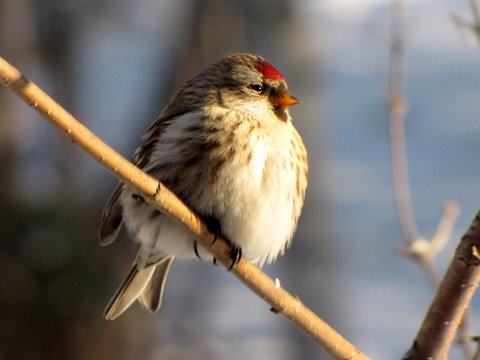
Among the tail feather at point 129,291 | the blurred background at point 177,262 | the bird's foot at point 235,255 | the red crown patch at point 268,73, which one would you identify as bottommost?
the blurred background at point 177,262

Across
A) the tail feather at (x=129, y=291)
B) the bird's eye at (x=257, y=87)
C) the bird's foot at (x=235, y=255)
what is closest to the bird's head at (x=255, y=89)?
the bird's eye at (x=257, y=87)

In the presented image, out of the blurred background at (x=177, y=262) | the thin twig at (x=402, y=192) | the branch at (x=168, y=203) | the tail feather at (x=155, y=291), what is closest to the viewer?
the branch at (x=168, y=203)

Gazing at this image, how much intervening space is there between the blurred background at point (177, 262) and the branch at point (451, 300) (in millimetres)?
1697

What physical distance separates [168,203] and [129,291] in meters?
0.90

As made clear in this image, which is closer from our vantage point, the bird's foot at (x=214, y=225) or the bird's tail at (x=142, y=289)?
the bird's foot at (x=214, y=225)

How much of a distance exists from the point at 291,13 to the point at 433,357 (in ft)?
10.4

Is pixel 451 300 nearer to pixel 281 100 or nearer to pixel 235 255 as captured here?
pixel 235 255

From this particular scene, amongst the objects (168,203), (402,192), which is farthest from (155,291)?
(168,203)

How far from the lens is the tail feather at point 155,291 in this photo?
2.65 metres

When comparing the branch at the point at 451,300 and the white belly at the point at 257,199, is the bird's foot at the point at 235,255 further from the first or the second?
the branch at the point at 451,300

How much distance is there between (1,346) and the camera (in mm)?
4105

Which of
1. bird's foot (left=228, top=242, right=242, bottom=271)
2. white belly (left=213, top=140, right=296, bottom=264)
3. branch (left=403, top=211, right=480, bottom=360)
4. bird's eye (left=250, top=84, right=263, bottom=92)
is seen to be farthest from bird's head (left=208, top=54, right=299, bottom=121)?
branch (left=403, top=211, right=480, bottom=360)

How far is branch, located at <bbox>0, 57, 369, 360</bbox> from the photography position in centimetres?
155

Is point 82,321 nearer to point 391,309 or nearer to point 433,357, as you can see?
point 391,309
